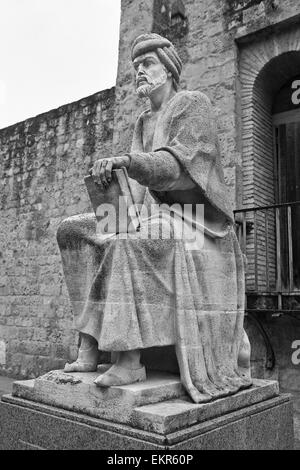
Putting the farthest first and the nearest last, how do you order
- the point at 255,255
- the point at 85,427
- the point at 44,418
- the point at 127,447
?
the point at 255,255 → the point at 44,418 → the point at 85,427 → the point at 127,447

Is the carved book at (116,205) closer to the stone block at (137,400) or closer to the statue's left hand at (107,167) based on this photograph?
the statue's left hand at (107,167)

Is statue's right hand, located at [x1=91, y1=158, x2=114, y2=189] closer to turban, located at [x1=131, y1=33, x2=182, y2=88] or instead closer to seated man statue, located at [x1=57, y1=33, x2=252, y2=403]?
seated man statue, located at [x1=57, y1=33, x2=252, y2=403]

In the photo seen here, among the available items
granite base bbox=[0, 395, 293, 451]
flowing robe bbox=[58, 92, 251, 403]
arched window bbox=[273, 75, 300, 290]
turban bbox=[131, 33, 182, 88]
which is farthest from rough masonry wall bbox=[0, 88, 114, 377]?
granite base bbox=[0, 395, 293, 451]

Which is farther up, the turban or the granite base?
the turban

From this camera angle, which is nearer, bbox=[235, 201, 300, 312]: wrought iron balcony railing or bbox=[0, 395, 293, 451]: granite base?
bbox=[0, 395, 293, 451]: granite base

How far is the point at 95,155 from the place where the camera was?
7.48 m

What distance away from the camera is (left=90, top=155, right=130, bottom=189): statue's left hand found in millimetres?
2242

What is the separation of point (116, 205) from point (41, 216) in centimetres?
616

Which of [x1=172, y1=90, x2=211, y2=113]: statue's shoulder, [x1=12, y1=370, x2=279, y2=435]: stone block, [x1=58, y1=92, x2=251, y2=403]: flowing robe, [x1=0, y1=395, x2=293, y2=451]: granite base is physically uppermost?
[x1=172, y1=90, x2=211, y2=113]: statue's shoulder

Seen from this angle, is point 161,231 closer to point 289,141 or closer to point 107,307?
point 107,307

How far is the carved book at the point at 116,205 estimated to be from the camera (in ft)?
7.46

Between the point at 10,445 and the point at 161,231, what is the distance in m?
1.27

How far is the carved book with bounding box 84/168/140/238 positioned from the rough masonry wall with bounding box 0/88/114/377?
199 inches
